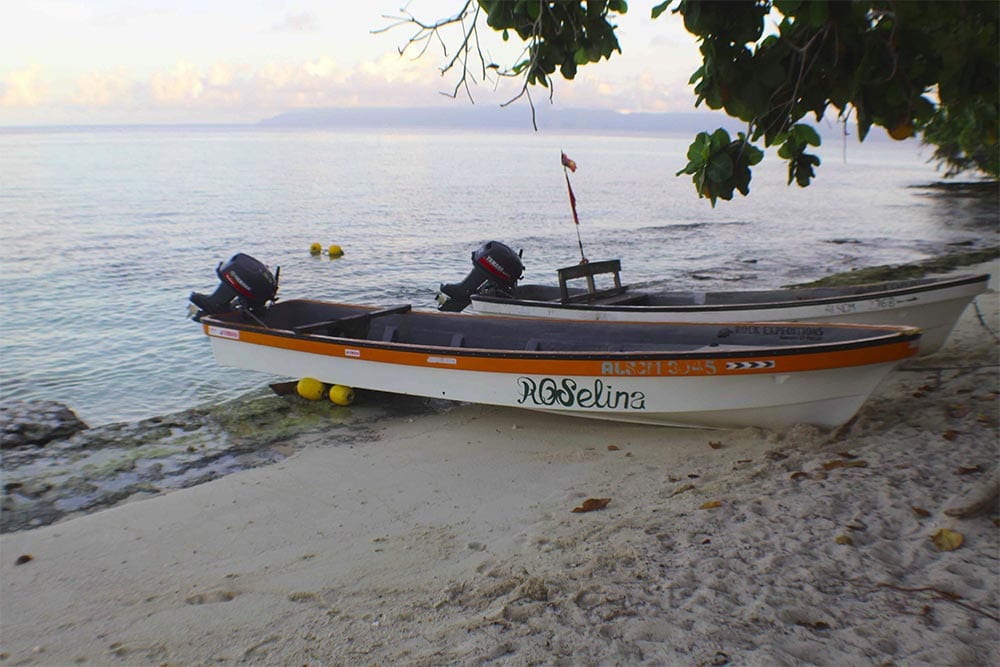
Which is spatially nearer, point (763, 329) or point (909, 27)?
point (909, 27)

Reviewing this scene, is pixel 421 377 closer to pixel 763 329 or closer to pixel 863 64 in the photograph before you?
pixel 763 329

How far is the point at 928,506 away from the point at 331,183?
50.5m

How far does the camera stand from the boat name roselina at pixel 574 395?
720 centimetres

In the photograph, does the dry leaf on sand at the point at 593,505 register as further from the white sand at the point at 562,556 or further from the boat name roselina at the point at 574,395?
the boat name roselina at the point at 574,395

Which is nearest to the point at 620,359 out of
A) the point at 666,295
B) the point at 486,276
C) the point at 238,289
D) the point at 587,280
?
the point at 587,280

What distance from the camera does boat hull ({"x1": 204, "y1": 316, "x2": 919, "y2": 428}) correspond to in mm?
6453

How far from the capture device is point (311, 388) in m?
9.20

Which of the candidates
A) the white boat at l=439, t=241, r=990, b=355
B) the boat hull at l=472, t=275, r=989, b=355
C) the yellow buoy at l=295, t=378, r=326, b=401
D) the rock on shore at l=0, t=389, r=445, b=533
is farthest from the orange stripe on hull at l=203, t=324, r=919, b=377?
the white boat at l=439, t=241, r=990, b=355

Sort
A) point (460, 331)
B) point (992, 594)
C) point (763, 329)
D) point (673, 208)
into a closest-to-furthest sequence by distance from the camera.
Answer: point (992, 594) < point (763, 329) < point (460, 331) < point (673, 208)

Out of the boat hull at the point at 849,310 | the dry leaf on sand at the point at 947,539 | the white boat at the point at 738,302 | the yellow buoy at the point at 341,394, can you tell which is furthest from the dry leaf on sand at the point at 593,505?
the yellow buoy at the point at 341,394

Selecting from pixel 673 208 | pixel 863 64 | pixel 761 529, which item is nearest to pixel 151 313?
pixel 761 529

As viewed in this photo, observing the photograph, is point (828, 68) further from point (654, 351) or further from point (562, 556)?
point (654, 351)

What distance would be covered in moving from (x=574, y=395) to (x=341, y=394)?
2.94 meters

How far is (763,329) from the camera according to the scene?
7.57 metres
